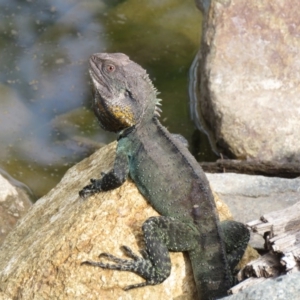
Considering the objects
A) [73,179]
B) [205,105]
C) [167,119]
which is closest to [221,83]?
[205,105]

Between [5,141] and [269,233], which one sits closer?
[269,233]

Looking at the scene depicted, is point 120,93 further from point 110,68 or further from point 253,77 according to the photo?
point 253,77

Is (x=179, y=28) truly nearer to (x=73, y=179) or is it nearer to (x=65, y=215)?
(x=73, y=179)

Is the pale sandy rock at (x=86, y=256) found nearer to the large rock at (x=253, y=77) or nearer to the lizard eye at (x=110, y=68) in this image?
the lizard eye at (x=110, y=68)

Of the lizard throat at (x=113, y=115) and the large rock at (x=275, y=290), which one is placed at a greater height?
the lizard throat at (x=113, y=115)

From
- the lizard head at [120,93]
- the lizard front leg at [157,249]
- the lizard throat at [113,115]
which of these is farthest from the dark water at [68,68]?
the lizard front leg at [157,249]

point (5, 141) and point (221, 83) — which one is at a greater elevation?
point (221, 83)

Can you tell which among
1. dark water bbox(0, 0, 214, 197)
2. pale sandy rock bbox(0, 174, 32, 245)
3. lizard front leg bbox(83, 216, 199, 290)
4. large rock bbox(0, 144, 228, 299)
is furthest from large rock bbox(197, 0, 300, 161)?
lizard front leg bbox(83, 216, 199, 290)
